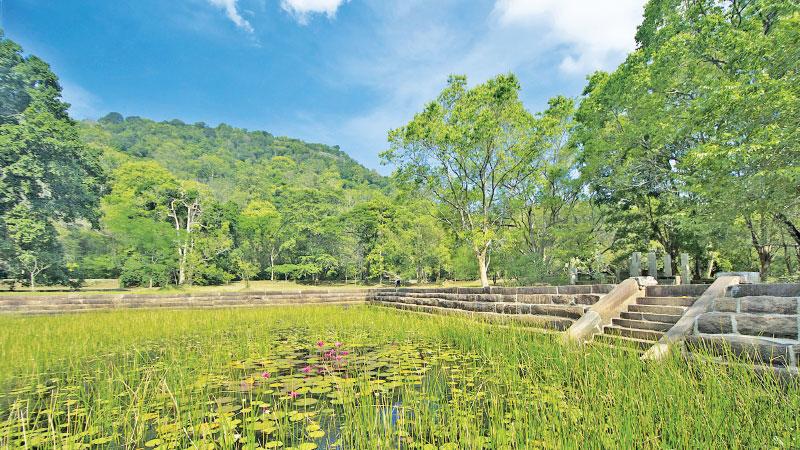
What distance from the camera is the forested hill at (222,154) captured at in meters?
59.7

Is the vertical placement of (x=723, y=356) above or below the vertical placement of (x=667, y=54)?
below

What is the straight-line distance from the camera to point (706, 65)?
11.9 meters

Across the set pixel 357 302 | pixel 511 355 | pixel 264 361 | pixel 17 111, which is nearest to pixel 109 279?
pixel 17 111

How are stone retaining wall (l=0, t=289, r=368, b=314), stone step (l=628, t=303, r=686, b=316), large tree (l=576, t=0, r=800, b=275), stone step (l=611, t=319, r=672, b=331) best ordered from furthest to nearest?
stone retaining wall (l=0, t=289, r=368, b=314), large tree (l=576, t=0, r=800, b=275), stone step (l=628, t=303, r=686, b=316), stone step (l=611, t=319, r=672, b=331)

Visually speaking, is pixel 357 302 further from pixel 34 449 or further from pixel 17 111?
pixel 17 111

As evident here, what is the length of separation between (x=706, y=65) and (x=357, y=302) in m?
16.8

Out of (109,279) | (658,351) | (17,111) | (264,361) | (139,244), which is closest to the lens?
(658,351)

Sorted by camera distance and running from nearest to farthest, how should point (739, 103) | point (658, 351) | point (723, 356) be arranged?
point (723, 356), point (658, 351), point (739, 103)

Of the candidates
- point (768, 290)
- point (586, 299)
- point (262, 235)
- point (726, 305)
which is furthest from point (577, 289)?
point (262, 235)

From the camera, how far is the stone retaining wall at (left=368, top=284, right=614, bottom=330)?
6570 mm

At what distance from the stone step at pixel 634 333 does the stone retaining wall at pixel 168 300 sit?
13.1 meters

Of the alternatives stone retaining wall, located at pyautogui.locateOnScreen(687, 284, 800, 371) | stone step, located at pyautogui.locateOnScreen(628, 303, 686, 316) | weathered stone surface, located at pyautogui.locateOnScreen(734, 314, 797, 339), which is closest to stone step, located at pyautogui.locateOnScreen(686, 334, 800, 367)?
stone retaining wall, located at pyautogui.locateOnScreen(687, 284, 800, 371)

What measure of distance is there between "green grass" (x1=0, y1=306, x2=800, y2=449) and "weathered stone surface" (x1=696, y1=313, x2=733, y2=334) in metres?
0.67

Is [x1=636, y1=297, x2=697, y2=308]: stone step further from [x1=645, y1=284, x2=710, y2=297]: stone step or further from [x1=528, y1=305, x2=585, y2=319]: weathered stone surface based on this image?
[x1=528, y1=305, x2=585, y2=319]: weathered stone surface
